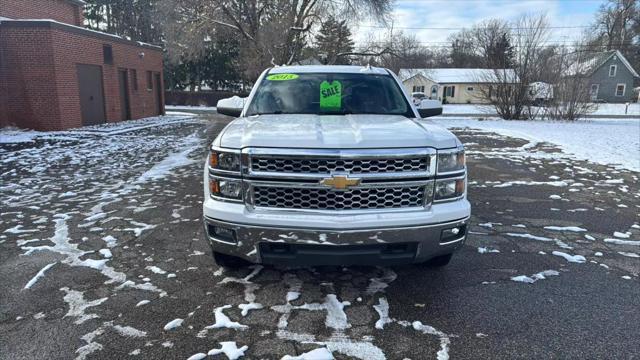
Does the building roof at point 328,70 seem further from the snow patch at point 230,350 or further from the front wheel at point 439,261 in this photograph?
the snow patch at point 230,350

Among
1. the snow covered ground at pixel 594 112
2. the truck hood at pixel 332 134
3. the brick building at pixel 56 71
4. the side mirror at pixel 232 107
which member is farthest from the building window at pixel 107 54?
the snow covered ground at pixel 594 112

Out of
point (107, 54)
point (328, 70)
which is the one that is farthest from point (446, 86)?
point (328, 70)

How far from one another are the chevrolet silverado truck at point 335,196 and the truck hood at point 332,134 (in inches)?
0.4

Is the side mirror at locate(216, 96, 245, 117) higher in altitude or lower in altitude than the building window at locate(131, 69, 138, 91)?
lower

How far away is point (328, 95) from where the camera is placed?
14.9 feet

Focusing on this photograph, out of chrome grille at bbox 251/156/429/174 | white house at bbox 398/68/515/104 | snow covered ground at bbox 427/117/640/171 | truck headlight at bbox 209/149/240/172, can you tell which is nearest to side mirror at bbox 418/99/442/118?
chrome grille at bbox 251/156/429/174

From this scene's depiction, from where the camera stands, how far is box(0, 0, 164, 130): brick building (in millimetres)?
14609

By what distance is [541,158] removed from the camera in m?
10.6

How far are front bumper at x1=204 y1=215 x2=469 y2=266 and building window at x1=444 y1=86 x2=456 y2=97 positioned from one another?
60.5m

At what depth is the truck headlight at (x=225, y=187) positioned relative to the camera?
3.13 metres

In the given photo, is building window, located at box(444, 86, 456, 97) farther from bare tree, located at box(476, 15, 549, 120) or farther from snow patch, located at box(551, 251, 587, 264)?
snow patch, located at box(551, 251, 587, 264)

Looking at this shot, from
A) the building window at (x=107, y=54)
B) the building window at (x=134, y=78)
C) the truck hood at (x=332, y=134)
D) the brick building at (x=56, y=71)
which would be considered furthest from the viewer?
the building window at (x=134, y=78)

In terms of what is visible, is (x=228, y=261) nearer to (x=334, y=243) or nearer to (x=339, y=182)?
(x=334, y=243)

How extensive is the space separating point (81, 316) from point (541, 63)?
78.5 ft
